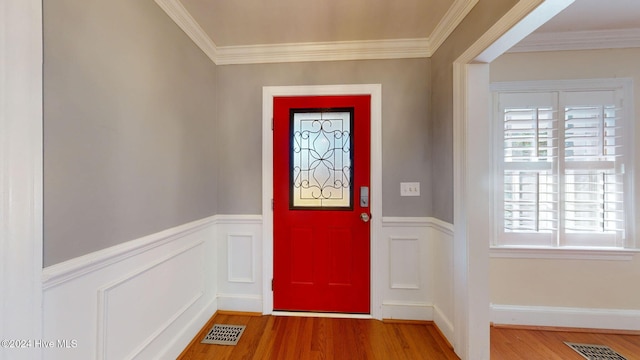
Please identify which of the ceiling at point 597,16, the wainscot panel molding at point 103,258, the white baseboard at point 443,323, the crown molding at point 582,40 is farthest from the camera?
the crown molding at point 582,40

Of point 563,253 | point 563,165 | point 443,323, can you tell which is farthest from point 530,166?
point 443,323

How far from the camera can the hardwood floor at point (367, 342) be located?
1771 mm

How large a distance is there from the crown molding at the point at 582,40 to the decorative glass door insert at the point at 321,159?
1.62m

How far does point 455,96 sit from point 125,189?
7.11 ft

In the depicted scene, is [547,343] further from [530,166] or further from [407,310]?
[530,166]

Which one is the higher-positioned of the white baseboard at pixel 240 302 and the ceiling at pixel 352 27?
the ceiling at pixel 352 27

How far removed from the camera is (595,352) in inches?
71.1

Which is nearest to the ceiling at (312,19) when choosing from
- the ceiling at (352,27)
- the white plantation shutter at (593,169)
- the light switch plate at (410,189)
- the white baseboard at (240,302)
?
the ceiling at (352,27)

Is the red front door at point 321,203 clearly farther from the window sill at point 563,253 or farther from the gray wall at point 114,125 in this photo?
the window sill at point 563,253

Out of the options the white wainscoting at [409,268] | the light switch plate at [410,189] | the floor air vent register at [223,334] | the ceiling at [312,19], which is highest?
the ceiling at [312,19]

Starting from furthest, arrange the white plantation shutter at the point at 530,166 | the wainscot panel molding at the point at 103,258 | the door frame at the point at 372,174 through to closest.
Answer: the door frame at the point at 372,174, the white plantation shutter at the point at 530,166, the wainscot panel molding at the point at 103,258

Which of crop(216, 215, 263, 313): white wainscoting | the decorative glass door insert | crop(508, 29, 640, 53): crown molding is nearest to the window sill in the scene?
the decorative glass door insert

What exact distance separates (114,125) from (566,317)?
3.51 meters

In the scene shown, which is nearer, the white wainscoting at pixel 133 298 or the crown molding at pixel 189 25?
the white wainscoting at pixel 133 298
